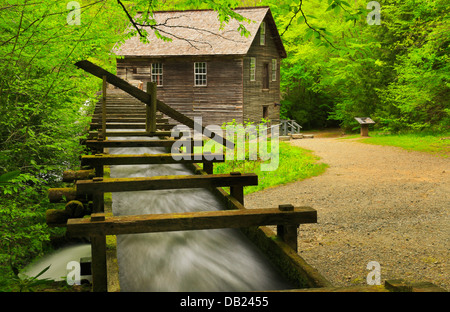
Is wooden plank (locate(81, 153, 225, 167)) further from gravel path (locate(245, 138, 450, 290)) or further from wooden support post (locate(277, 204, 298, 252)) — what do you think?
wooden support post (locate(277, 204, 298, 252))

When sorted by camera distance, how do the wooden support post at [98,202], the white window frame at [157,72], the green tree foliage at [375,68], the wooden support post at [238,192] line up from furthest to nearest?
the white window frame at [157,72]
the green tree foliage at [375,68]
the wooden support post at [238,192]
the wooden support post at [98,202]

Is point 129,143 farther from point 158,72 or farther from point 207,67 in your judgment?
point 158,72

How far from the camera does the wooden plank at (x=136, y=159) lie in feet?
19.5

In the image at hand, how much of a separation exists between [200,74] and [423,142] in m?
15.1

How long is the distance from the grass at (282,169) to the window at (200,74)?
42.5 ft

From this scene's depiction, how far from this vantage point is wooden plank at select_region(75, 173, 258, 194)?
457 centimetres

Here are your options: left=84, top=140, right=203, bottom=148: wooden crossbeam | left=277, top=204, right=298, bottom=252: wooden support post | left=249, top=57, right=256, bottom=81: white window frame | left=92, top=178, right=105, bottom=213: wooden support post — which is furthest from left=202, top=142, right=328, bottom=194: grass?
left=249, top=57, right=256, bottom=81: white window frame

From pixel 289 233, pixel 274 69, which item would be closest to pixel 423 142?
pixel 274 69

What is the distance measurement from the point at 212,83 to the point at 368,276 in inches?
933

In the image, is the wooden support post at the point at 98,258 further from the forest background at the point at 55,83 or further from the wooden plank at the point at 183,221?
the forest background at the point at 55,83

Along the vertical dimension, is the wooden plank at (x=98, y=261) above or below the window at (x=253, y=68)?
below

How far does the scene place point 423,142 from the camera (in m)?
20.6
